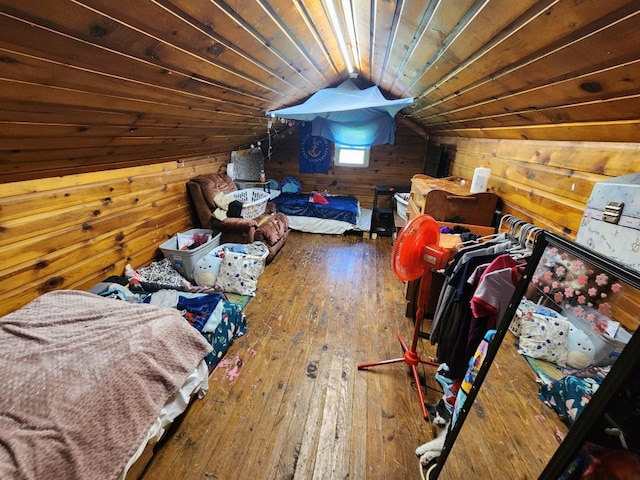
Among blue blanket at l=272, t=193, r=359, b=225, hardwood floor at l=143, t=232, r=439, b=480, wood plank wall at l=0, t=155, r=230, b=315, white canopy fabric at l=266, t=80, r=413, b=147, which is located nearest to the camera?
hardwood floor at l=143, t=232, r=439, b=480

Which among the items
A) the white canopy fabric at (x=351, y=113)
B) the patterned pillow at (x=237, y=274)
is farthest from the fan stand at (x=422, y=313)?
the white canopy fabric at (x=351, y=113)

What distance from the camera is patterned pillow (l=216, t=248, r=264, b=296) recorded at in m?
2.76

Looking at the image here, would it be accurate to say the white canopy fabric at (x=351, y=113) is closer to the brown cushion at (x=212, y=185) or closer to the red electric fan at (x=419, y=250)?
the brown cushion at (x=212, y=185)

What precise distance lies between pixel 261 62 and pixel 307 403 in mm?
2215

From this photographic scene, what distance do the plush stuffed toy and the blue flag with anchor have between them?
15.6 feet

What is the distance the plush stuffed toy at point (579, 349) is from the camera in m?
0.76

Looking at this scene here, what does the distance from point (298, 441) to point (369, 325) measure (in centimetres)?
115

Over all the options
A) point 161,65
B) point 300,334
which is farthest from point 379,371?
point 161,65

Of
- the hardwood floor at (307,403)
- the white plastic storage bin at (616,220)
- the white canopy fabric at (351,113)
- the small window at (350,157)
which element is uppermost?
the white canopy fabric at (351,113)

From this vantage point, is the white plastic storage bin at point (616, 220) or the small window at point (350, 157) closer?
the white plastic storage bin at point (616, 220)

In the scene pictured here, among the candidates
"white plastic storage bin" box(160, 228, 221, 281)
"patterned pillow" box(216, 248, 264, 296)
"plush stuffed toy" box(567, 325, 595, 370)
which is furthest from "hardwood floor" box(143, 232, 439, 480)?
"plush stuffed toy" box(567, 325, 595, 370)

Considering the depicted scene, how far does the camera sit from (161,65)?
1.27 metres

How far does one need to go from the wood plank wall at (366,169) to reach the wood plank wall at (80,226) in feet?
8.17

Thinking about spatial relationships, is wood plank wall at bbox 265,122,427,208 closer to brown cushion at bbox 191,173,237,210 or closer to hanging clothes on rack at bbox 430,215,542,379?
brown cushion at bbox 191,173,237,210
